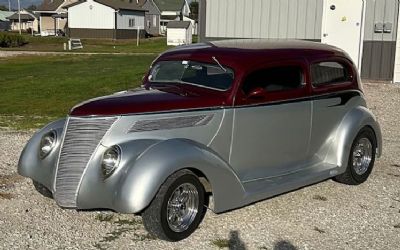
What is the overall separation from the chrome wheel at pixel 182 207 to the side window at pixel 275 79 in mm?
1220

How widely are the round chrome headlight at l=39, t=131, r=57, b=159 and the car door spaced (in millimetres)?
1738

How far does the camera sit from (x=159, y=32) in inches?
3031

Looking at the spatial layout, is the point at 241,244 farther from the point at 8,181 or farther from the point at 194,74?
the point at 8,181

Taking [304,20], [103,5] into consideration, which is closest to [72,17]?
[103,5]

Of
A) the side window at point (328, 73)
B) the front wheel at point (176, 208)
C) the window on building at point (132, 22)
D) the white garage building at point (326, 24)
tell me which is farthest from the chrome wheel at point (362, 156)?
the window on building at point (132, 22)

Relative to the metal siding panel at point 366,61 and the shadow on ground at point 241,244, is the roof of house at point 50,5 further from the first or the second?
the shadow on ground at point 241,244

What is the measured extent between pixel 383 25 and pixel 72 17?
51.1 metres

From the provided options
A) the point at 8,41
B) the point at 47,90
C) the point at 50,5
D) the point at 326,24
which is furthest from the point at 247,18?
the point at 50,5

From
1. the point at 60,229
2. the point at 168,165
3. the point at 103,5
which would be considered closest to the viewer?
the point at 168,165

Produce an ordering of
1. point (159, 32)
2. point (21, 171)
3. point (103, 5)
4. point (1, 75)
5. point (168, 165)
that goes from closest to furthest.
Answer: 1. point (168, 165)
2. point (21, 171)
3. point (1, 75)
4. point (103, 5)
5. point (159, 32)

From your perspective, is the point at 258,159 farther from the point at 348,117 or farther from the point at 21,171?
the point at 21,171

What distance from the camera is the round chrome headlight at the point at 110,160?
191 inches

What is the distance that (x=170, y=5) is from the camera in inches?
3408

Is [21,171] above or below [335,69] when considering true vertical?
below
